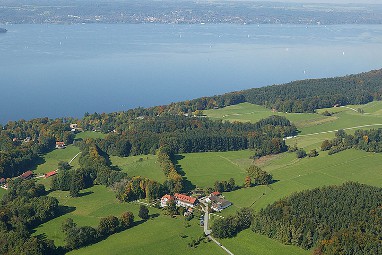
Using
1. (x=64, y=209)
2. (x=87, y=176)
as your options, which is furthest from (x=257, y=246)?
(x=87, y=176)

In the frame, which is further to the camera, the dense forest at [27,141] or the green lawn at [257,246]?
the dense forest at [27,141]

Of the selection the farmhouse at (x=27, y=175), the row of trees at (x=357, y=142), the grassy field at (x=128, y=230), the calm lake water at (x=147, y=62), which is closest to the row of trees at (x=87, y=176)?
the grassy field at (x=128, y=230)

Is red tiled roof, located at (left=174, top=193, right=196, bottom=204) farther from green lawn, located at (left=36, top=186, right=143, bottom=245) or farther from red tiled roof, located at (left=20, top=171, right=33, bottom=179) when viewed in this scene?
red tiled roof, located at (left=20, top=171, right=33, bottom=179)

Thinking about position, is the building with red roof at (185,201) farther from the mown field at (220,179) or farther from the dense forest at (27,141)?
the dense forest at (27,141)

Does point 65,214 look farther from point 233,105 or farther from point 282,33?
point 282,33

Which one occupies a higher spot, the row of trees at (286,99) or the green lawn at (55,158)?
the row of trees at (286,99)

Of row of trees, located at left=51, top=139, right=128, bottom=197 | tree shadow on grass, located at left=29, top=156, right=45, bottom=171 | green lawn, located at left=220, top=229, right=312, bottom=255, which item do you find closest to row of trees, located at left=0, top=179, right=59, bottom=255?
row of trees, located at left=51, top=139, right=128, bottom=197

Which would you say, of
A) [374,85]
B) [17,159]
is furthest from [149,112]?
[374,85]
